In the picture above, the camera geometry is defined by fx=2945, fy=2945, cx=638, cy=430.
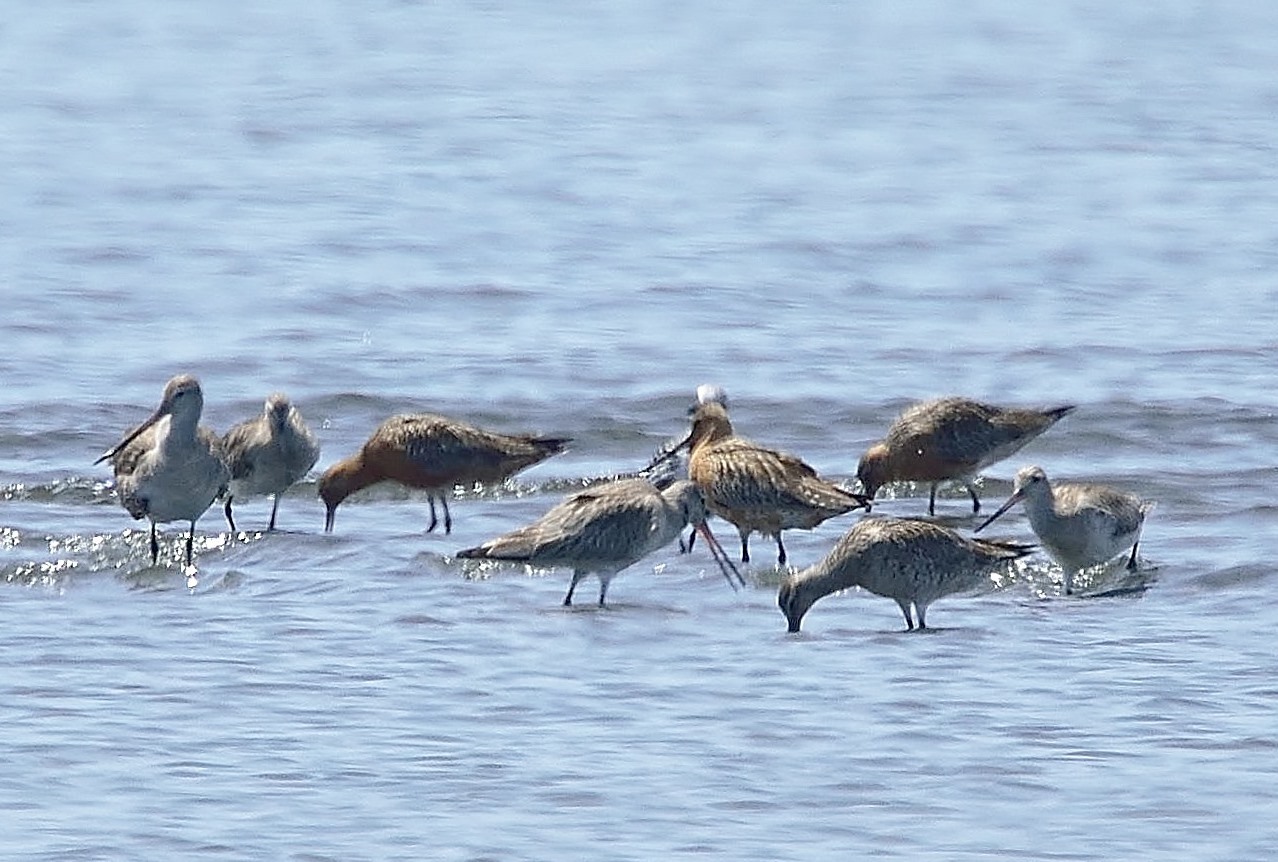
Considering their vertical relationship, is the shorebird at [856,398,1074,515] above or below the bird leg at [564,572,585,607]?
above

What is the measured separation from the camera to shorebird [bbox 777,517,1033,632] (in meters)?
10.6

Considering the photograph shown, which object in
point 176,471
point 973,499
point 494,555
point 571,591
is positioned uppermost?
point 176,471

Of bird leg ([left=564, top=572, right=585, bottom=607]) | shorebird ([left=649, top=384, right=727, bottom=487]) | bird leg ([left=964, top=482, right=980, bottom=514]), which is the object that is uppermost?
shorebird ([left=649, top=384, right=727, bottom=487])

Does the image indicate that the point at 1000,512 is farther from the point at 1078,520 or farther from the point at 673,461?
the point at 673,461

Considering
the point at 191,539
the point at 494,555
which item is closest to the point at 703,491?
the point at 494,555

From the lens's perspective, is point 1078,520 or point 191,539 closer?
point 1078,520

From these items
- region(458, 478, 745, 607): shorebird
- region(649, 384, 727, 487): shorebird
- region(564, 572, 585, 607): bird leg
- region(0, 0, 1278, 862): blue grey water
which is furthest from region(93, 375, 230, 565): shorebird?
region(649, 384, 727, 487): shorebird

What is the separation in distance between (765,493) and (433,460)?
1750mm

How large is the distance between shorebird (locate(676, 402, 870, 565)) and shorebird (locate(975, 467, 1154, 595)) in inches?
27.9

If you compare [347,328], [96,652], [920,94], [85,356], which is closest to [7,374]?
[85,356]

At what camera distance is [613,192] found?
2278cm

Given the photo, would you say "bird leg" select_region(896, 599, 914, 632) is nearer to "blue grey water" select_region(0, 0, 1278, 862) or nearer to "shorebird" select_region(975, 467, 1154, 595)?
"blue grey water" select_region(0, 0, 1278, 862)

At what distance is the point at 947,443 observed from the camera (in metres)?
13.0

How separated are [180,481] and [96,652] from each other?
196cm
